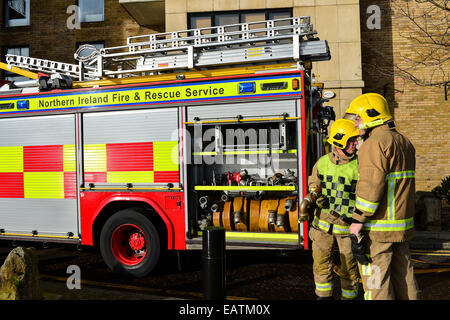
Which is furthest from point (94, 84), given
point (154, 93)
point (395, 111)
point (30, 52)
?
point (30, 52)

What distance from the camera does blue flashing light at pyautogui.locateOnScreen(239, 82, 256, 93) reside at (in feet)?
16.7

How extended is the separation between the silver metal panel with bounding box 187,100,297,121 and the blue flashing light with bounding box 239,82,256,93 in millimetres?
160

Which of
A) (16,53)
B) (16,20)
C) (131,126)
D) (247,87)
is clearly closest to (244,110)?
(247,87)

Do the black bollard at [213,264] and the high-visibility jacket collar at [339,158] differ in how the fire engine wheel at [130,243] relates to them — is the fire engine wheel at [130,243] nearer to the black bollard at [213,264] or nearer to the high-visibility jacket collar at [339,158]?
the black bollard at [213,264]

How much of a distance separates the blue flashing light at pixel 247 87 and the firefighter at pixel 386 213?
219 cm

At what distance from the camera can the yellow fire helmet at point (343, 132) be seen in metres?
3.83

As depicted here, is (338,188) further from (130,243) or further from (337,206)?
(130,243)

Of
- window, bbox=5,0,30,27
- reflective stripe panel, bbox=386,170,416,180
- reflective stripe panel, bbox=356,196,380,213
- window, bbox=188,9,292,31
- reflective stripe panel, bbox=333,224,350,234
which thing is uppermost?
window, bbox=5,0,30,27

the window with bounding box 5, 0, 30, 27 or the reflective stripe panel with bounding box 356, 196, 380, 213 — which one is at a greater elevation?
the window with bounding box 5, 0, 30, 27

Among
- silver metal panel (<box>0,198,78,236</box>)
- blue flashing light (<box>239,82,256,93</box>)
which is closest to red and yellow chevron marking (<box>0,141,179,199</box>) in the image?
silver metal panel (<box>0,198,78,236</box>)

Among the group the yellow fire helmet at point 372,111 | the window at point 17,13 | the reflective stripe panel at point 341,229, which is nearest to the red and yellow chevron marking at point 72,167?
the reflective stripe panel at point 341,229

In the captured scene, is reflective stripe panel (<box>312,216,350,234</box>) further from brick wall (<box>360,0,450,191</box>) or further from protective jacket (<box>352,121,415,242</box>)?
brick wall (<box>360,0,450,191</box>)

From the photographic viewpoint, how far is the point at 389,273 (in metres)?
3.07

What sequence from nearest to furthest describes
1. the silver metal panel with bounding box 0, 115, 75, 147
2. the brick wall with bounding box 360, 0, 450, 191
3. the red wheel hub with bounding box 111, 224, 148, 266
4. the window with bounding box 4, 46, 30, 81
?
the red wheel hub with bounding box 111, 224, 148, 266, the silver metal panel with bounding box 0, 115, 75, 147, the brick wall with bounding box 360, 0, 450, 191, the window with bounding box 4, 46, 30, 81
